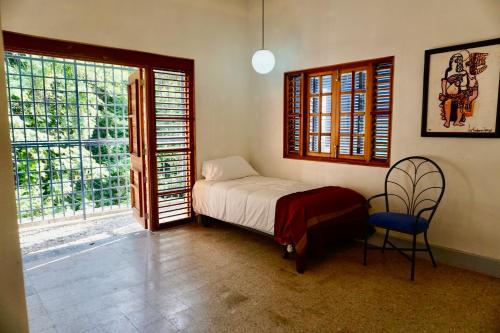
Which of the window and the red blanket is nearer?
the red blanket

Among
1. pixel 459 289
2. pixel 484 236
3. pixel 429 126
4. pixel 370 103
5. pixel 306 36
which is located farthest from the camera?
pixel 306 36

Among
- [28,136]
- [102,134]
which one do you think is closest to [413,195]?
[102,134]

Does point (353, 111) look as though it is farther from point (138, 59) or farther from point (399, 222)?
point (138, 59)

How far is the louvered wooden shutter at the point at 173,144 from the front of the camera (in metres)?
4.04

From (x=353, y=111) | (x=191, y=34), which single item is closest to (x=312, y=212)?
(x=353, y=111)

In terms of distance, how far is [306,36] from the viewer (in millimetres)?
4086

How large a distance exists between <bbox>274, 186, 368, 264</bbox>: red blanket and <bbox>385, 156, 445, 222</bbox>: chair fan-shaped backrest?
314 millimetres

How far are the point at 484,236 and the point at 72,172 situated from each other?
16.6 feet

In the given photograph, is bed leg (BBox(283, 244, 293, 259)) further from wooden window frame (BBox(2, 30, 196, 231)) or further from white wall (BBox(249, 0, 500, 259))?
wooden window frame (BBox(2, 30, 196, 231))

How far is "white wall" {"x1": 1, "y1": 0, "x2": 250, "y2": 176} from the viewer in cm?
315

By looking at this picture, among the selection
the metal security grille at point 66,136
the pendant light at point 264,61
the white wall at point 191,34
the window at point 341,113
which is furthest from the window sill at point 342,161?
the metal security grille at point 66,136

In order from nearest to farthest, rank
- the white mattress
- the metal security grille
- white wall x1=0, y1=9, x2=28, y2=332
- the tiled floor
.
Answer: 1. white wall x1=0, y1=9, x2=28, y2=332
2. the tiled floor
3. the white mattress
4. the metal security grille

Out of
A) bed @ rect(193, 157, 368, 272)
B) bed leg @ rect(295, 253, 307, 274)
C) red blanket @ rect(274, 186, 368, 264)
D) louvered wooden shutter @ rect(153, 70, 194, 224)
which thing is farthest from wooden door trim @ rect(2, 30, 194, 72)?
bed leg @ rect(295, 253, 307, 274)

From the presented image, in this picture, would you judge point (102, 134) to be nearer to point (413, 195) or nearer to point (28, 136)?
point (28, 136)
